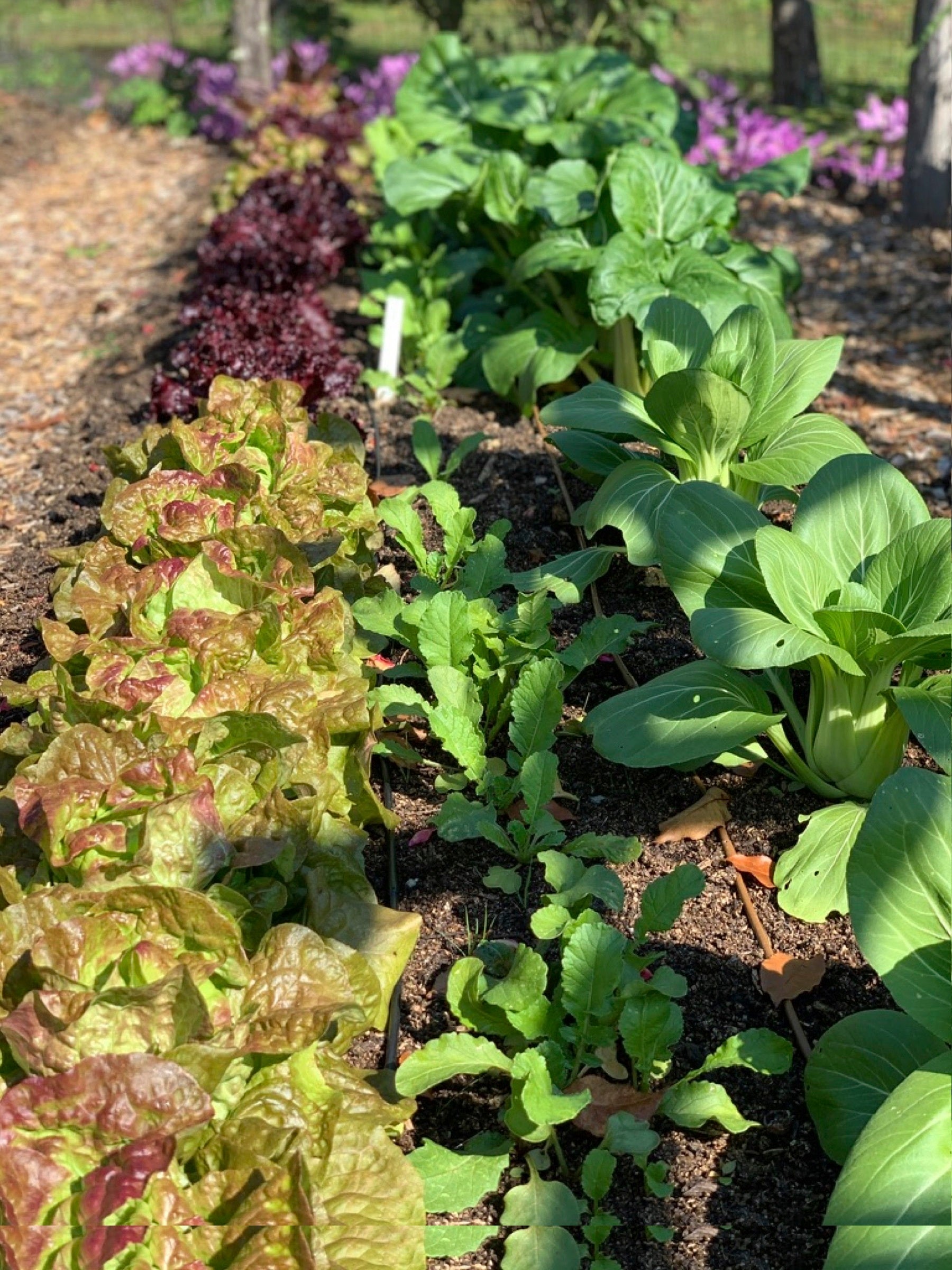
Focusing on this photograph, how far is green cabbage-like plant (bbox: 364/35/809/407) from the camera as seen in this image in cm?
464

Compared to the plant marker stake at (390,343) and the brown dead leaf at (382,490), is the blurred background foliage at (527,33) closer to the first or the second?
the plant marker stake at (390,343)

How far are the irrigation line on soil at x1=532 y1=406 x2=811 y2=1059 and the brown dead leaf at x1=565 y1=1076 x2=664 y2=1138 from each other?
0.29 metres

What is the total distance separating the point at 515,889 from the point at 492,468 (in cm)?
212

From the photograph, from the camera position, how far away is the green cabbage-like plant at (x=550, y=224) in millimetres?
4645

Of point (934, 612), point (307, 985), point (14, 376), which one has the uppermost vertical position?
point (934, 612)

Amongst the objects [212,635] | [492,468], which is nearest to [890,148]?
[492,468]

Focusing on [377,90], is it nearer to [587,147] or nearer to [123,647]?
[587,147]

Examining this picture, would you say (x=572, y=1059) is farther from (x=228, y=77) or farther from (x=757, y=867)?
(x=228, y=77)

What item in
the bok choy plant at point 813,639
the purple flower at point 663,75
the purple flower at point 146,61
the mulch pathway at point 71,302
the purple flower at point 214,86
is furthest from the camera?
the purple flower at point 146,61

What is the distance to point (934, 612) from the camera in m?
2.62

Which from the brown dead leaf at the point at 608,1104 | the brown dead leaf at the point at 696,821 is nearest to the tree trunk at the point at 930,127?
the brown dead leaf at the point at 696,821

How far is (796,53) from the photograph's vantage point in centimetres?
1025

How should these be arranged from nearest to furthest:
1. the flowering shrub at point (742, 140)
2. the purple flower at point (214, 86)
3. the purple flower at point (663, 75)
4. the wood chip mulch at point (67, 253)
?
the wood chip mulch at point (67, 253) < the flowering shrub at point (742, 140) < the purple flower at point (663, 75) < the purple flower at point (214, 86)

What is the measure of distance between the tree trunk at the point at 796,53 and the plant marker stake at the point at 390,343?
6639 mm
